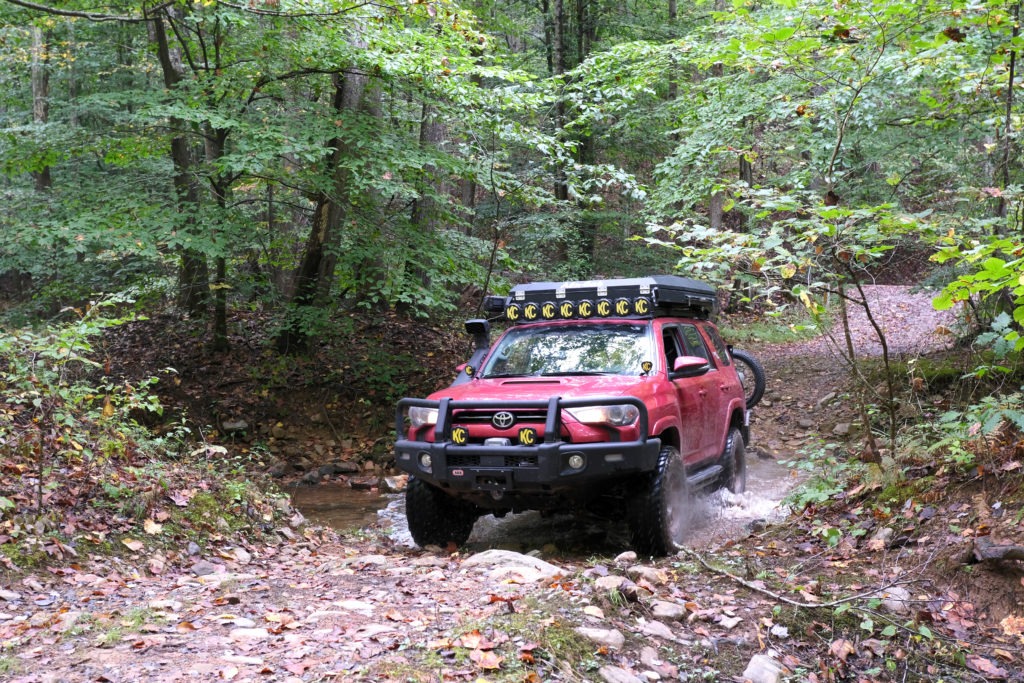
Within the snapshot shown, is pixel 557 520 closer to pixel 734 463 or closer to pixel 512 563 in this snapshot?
pixel 734 463

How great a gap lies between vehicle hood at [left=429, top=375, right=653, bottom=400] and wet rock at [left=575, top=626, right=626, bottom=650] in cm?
223

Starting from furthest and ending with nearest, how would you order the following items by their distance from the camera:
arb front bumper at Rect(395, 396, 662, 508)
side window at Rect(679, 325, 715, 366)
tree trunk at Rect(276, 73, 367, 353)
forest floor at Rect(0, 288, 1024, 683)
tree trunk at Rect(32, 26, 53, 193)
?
1. tree trunk at Rect(32, 26, 53, 193)
2. tree trunk at Rect(276, 73, 367, 353)
3. side window at Rect(679, 325, 715, 366)
4. arb front bumper at Rect(395, 396, 662, 508)
5. forest floor at Rect(0, 288, 1024, 683)

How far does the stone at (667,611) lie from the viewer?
479cm

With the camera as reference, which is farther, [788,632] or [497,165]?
[497,165]

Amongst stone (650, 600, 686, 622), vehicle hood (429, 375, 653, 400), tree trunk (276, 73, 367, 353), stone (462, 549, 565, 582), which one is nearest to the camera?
stone (650, 600, 686, 622)

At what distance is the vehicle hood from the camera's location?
637 cm

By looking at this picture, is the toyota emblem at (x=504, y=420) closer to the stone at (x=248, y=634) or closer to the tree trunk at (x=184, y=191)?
the stone at (x=248, y=634)

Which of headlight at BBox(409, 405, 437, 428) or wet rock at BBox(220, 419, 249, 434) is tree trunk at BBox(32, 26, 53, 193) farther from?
headlight at BBox(409, 405, 437, 428)

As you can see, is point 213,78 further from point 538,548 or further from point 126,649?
point 126,649

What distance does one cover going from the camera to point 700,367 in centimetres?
709

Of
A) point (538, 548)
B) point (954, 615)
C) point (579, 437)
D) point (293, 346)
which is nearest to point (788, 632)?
point (954, 615)

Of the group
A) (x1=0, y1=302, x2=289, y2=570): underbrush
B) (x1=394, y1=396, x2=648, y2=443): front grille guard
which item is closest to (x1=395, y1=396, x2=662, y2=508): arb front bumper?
(x1=394, y1=396, x2=648, y2=443): front grille guard

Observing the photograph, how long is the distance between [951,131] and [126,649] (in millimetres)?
12085

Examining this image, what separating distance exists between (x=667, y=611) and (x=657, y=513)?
4.55 ft
